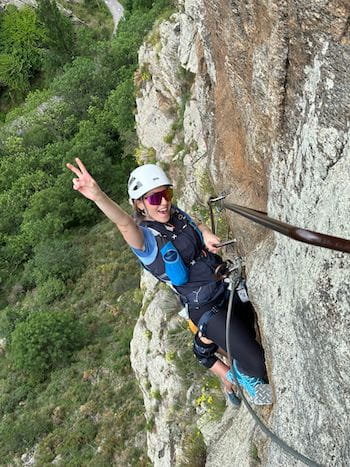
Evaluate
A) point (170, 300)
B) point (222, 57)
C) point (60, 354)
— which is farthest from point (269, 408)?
point (60, 354)

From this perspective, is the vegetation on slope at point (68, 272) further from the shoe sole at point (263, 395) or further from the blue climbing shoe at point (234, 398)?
the shoe sole at point (263, 395)

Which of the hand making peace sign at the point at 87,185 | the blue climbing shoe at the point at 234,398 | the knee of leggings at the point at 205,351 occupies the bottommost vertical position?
the blue climbing shoe at the point at 234,398

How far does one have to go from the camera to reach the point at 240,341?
5.18 meters

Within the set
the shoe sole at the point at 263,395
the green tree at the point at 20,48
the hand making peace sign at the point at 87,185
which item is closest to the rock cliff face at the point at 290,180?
the shoe sole at the point at 263,395

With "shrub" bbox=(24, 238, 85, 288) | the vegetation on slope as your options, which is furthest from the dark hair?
"shrub" bbox=(24, 238, 85, 288)

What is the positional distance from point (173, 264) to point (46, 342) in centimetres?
2057

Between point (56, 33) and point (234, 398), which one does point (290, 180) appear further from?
point (56, 33)

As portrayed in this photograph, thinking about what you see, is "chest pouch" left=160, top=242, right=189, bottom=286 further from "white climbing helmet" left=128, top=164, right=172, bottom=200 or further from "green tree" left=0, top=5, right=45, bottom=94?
"green tree" left=0, top=5, right=45, bottom=94

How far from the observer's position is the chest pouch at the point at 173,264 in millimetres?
4918

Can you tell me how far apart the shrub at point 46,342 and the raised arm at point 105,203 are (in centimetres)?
1966

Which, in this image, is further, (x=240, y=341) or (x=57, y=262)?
(x=57, y=262)

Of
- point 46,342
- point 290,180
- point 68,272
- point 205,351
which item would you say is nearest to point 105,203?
point 290,180

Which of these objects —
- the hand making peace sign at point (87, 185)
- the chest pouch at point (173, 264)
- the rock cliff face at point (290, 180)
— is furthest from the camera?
the chest pouch at point (173, 264)

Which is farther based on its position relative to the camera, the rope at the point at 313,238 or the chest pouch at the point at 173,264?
the chest pouch at the point at 173,264
